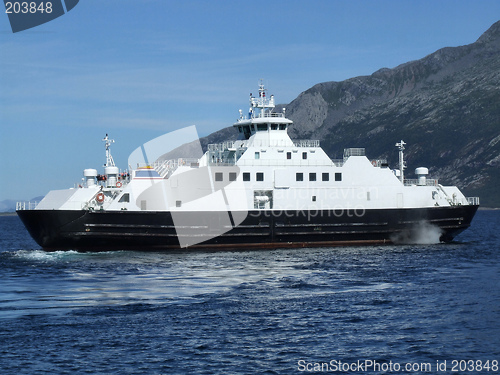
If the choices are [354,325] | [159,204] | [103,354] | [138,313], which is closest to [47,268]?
[159,204]

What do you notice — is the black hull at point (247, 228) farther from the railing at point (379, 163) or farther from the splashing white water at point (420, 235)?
the railing at point (379, 163)

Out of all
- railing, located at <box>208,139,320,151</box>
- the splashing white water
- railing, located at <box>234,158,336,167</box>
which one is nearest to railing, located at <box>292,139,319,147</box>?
railing, located at <box>208,139,320,151</box>

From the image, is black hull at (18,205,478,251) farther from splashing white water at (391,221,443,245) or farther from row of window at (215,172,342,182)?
row of window at (215,172,342,182)

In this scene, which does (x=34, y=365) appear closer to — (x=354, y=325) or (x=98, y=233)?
(x=354, y=325)

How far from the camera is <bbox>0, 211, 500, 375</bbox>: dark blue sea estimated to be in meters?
14.8

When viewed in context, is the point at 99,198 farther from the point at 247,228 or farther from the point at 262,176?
the point at 262,176

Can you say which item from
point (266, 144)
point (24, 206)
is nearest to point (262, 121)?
point (266, 144)

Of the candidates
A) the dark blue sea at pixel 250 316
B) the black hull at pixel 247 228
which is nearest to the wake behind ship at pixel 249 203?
the black hull at pixel 247 228

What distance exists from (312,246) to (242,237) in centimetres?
420

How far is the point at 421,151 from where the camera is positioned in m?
194

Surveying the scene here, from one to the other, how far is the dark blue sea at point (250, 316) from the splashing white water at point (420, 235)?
24.0 ft

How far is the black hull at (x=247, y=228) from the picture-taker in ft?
109

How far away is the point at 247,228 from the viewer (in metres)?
35.6

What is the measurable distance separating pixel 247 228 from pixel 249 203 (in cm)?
153
